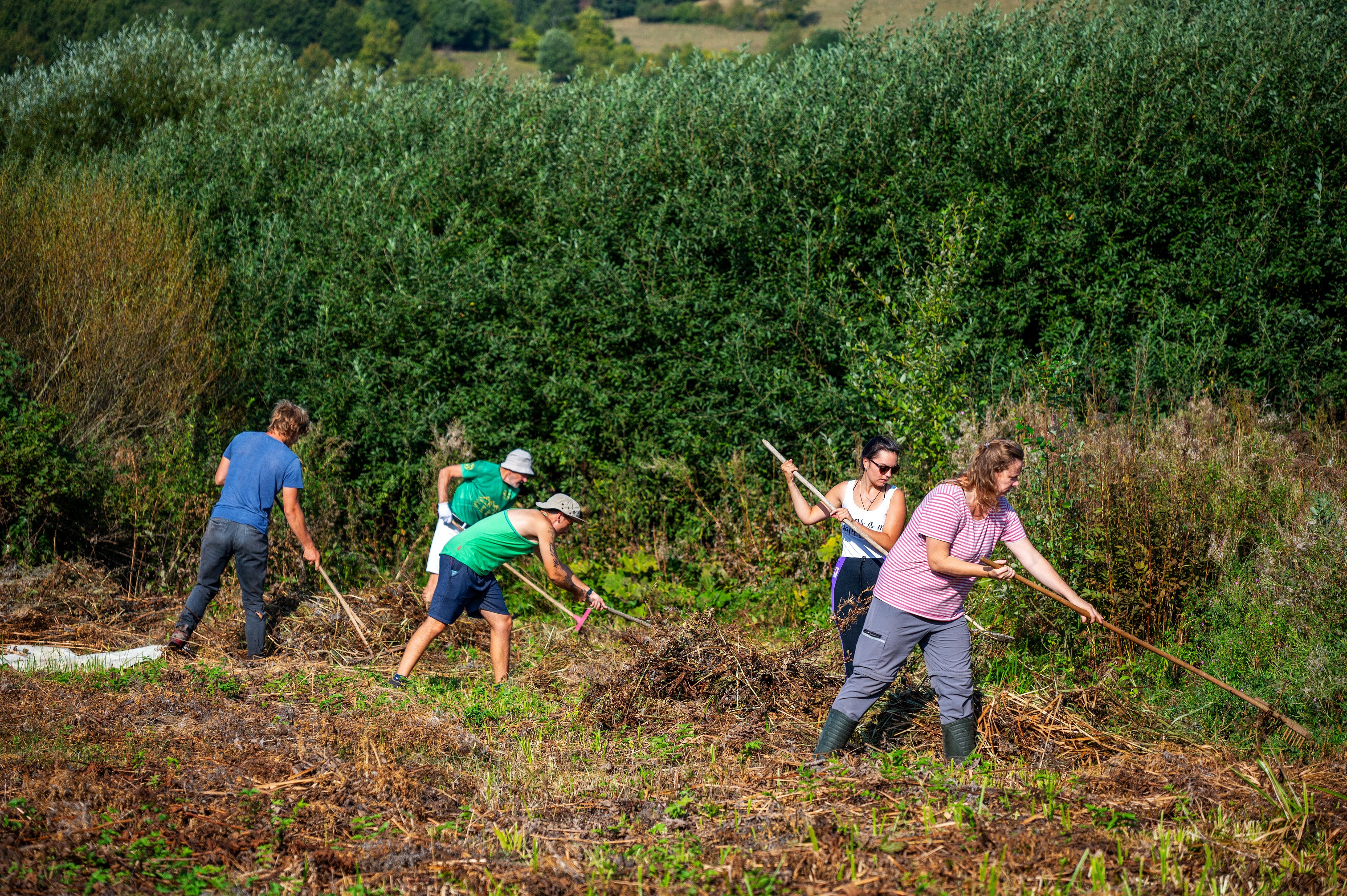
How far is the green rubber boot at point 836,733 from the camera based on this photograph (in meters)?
4.66

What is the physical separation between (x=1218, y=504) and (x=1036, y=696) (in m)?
2.48

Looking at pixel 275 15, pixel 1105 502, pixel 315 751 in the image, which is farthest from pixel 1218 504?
pixel 275 15

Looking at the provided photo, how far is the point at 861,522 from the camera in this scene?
5.53 meters

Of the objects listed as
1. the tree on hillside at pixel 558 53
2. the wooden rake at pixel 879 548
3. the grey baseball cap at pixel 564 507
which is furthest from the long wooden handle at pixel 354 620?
the tree on hillside at pixel 558 53

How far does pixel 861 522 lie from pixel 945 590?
3.52 ft

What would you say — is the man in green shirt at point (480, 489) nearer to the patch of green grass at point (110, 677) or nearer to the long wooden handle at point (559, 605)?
the long wooden handle at point (559, 605)

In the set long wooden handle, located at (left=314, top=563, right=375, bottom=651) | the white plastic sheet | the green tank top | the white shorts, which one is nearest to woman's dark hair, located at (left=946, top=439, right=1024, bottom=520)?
the green tank top

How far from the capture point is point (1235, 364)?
28.8 ft

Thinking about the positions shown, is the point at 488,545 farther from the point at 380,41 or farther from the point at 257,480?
the point at 380,41

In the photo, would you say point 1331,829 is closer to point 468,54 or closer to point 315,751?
point 315,751

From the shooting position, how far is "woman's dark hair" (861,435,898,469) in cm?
540

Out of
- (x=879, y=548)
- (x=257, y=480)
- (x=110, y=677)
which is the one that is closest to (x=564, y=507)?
(x=879, y=548)

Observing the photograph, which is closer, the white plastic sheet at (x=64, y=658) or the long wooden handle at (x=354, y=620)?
the white plastic sheet at (x=64, y=658)

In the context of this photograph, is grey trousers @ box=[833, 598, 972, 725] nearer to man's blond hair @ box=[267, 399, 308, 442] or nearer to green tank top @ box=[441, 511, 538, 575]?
green tank top @ box=[441, 511, 538, 575]
